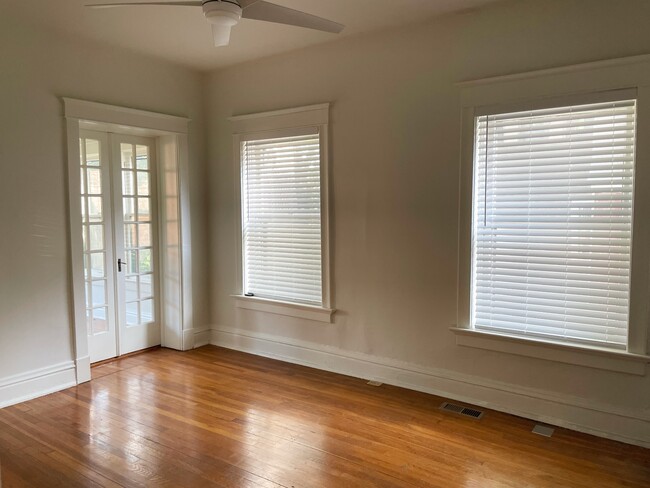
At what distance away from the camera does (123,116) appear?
171 inches

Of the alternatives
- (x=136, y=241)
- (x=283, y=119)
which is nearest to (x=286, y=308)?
(x=136, y=241)

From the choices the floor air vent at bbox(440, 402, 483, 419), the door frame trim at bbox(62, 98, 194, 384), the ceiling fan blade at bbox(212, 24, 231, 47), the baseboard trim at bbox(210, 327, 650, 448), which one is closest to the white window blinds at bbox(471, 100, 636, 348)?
the baseboard trim at bbox(210, 327, 650, 448)

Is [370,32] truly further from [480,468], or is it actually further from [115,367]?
[115,367]

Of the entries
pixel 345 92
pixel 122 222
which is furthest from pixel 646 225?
pixel 122 222

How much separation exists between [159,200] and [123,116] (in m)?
0.99

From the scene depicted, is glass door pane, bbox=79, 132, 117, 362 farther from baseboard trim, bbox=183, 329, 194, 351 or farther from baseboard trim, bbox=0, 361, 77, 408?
baseboard trim, bbox=183, 329, 194, 351

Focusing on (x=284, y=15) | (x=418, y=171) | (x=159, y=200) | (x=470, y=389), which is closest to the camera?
(x=284, y=15)

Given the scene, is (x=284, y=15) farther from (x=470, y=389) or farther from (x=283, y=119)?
(x=470, y=389)

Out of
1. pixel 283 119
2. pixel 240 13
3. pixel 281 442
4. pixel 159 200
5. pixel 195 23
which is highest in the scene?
pixel 195 23

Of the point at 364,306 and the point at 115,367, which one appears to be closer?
the point at 364,306

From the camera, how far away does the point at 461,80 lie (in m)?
3.53

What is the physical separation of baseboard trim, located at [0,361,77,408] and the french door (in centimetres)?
52

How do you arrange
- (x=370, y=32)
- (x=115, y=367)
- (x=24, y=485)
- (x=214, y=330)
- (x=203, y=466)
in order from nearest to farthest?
(x=24, y=485) < (x=203, y=466) < (x=370, y=32) < (x=115, y=367) < (x=214, y=330)

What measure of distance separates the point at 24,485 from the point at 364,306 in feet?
8.62
